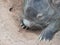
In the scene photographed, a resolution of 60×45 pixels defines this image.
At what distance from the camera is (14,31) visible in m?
1.89

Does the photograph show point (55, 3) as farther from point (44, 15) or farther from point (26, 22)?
point (26, 22)

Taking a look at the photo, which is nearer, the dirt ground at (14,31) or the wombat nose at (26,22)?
the dirt ground at (14,31)

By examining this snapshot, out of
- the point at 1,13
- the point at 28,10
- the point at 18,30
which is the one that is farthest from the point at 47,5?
the point at 1,13

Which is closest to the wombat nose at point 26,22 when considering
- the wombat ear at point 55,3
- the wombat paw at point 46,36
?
the wombat paw at point 46,36

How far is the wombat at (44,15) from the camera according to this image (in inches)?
69.9

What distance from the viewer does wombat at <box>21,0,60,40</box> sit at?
1776 mm

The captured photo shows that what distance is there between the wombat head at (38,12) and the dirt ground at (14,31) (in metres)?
0.09

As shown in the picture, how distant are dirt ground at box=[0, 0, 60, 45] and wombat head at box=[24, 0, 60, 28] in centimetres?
9

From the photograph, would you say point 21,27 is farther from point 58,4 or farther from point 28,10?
point 58,4

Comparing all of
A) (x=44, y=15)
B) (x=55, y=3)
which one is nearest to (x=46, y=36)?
(x=44, y=15)

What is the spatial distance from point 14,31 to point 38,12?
0.79ft

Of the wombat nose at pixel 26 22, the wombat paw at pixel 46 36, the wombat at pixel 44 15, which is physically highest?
the wombat nose at pixel 26 22

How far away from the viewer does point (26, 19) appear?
6.37 feet

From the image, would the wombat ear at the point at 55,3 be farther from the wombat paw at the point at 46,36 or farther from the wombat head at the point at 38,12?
the wombat paw at the point at 46,36
